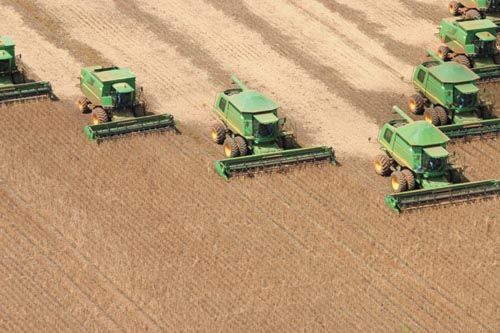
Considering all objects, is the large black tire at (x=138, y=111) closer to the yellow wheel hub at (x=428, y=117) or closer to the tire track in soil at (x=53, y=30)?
the tire track in soil at (x=53, y=30)

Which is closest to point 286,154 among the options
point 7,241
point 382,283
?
point 382,283

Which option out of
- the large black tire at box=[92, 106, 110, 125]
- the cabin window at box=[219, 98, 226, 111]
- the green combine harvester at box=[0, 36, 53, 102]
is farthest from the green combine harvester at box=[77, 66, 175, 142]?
the green combine harvester at box=[0, 36, 53, 102]

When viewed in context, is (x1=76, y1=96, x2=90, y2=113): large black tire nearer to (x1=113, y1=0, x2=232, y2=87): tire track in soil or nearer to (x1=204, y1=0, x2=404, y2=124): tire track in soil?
(x1=113, y1=0, x2=232, y2=87): tire track in soil

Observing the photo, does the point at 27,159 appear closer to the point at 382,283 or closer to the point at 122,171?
the point at 122,171

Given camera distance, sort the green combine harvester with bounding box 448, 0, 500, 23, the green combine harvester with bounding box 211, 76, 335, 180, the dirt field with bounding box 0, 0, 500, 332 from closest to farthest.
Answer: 1. the dirt field with bounding box 0, 0, 500, 332
2. the green combine harvester with bounding box 211, 76, 335, 180
3. the green combine harvester with bounding box 448, 0, 500, 23

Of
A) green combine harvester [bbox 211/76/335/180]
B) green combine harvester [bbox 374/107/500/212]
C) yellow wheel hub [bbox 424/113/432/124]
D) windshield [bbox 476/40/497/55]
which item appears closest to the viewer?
green combine harvester [bbox 374/107/500/212]

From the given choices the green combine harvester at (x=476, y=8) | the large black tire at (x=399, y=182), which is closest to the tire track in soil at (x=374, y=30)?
the green combine harvester at (x=476, y=8)
